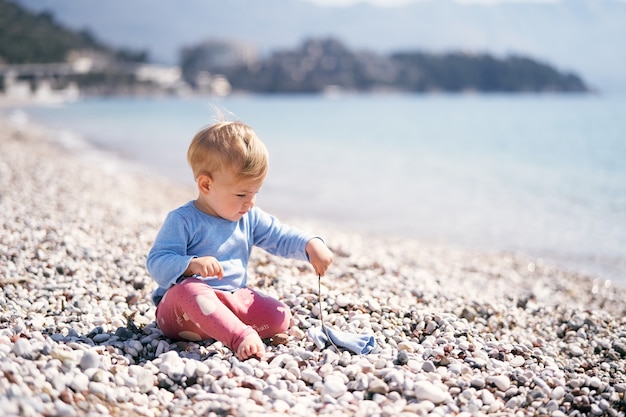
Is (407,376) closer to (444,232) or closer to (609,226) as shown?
(444,232)

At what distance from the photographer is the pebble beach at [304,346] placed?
2859mm

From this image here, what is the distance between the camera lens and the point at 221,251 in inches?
144

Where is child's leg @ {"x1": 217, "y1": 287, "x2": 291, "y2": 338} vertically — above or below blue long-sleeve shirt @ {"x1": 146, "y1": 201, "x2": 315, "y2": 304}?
below

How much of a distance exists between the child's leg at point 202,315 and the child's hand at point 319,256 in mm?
549

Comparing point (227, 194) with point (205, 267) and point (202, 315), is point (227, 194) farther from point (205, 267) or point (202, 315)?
point (202, 315)

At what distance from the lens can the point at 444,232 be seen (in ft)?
34.5

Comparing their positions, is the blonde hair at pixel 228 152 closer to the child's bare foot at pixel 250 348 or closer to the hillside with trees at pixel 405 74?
the child's bare foot at pixel 250 348

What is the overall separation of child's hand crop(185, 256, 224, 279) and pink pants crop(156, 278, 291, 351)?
0.17m

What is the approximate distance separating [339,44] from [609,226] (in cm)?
15184

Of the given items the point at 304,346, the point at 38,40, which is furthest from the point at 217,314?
the point at 38,40

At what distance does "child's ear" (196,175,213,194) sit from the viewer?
11.5 feet

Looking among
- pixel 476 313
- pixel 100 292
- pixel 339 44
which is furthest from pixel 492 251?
pixel 339 44

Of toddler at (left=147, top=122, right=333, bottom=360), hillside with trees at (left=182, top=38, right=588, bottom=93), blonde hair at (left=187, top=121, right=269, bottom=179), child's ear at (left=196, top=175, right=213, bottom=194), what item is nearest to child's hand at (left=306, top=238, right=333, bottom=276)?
toddler at (left=147, top=122, right=333, bottom=360)

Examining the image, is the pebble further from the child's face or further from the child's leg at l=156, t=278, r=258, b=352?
the child's face
